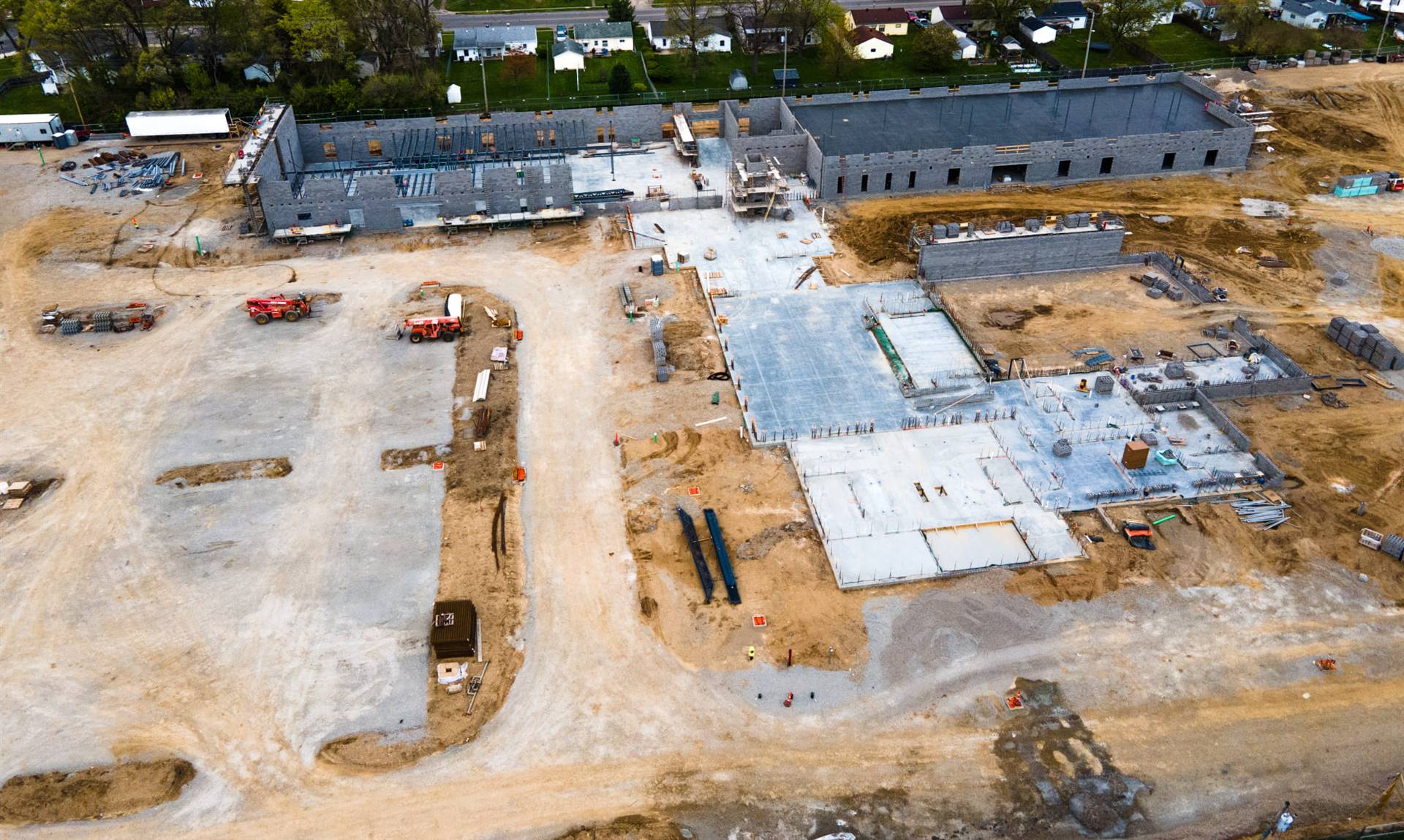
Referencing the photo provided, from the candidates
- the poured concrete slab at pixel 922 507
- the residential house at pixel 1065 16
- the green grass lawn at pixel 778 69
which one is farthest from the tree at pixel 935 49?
the poured concrete slab at pixel 922 507

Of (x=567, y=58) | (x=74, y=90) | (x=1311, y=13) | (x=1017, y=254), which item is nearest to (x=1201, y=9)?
(x=1311, y=13)

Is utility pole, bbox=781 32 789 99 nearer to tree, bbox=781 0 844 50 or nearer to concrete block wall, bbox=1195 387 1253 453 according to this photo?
tree, bbox=781 0 844 50

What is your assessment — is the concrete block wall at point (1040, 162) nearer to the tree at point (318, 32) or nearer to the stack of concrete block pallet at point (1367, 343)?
the stack of concrete block pallet at point (1367, 343)

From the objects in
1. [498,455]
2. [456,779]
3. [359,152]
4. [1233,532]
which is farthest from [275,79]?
[1233,532]

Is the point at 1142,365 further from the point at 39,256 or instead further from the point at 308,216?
the point at 39,256

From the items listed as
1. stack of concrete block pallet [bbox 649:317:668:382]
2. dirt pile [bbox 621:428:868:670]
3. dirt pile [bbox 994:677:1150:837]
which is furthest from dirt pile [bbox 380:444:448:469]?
dirt pile [bbox 994:677:1150:837]

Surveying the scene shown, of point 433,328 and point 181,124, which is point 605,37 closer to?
point 181,124
